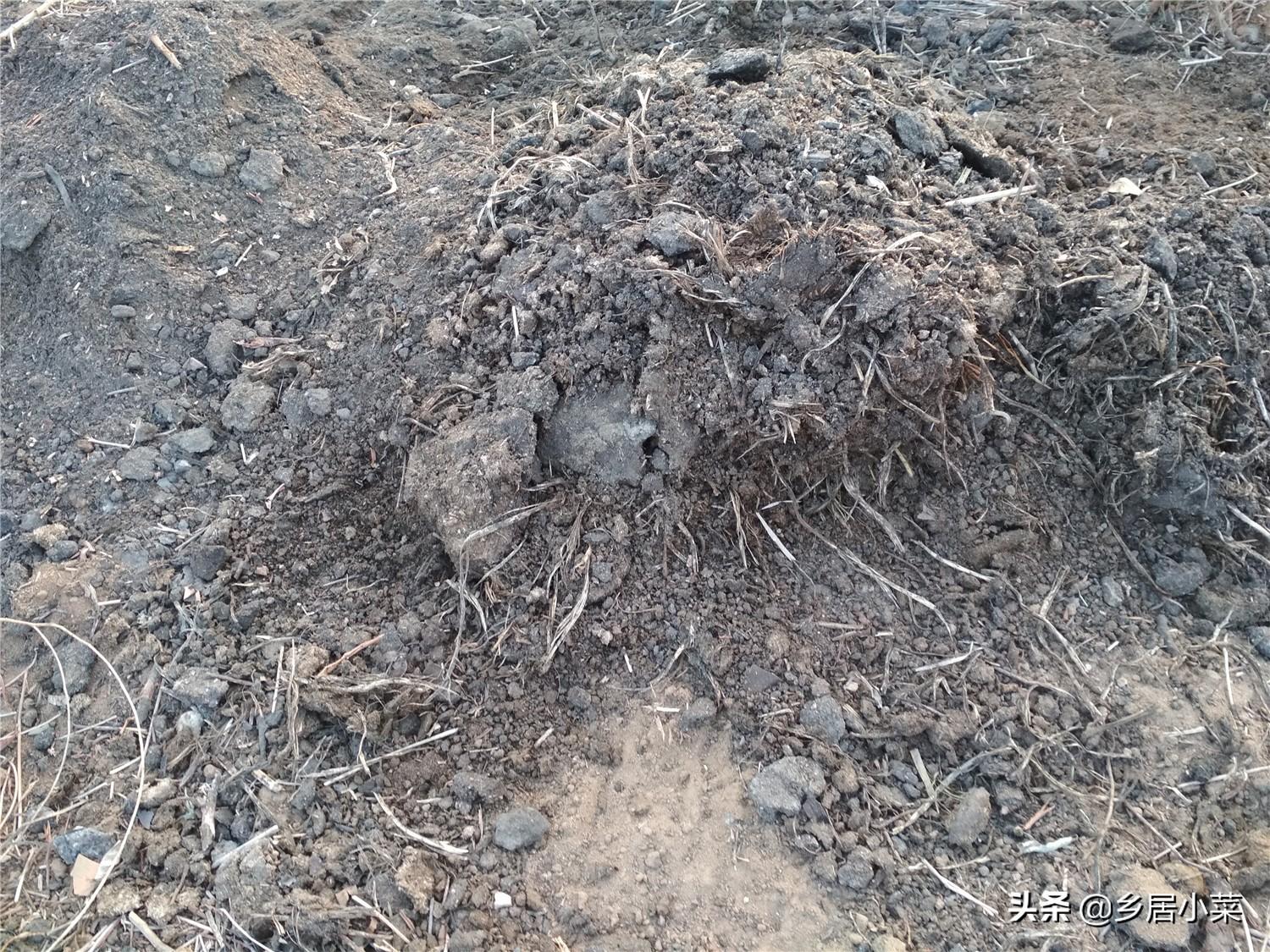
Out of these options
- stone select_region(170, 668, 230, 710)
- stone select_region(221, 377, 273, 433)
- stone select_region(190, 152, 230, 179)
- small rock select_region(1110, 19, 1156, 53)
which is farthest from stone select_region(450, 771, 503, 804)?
small rock select_region(1110, 19, 1156, 53)

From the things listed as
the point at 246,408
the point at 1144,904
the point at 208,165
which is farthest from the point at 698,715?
the point at 208,165

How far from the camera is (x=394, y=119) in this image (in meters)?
3.48

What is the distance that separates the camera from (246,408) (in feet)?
8.96

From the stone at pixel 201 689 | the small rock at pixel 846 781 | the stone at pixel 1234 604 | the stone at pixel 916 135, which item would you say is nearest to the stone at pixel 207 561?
the stone at pixel 201 689

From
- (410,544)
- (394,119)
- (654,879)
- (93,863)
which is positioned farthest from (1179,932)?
(394,119)

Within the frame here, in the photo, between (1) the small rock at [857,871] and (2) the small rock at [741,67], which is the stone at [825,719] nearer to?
(1) the small rock at [857,871]

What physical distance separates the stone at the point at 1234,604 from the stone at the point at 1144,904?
0.78 m

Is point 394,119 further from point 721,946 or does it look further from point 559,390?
point 721,946

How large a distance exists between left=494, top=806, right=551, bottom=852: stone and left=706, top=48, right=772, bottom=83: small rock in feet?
7.40

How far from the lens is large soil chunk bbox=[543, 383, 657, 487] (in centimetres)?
240

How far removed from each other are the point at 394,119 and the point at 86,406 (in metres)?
1.56

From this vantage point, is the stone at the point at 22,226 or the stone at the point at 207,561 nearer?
the stone at the point at 207,561

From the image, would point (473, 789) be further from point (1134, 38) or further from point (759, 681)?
point (1134, 38)

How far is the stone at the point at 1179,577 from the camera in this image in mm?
2486
